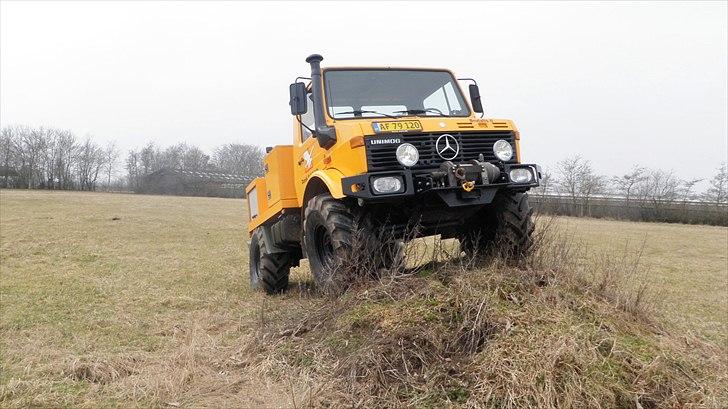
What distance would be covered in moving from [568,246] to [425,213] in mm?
1565

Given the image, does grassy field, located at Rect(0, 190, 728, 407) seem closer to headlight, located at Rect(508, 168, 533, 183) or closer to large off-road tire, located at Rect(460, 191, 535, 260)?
large off-road tire, located at Rect(460, 191, 535, 260)

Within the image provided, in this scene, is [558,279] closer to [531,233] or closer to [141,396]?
[531,233]

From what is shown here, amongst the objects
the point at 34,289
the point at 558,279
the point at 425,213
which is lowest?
the point at 34,289

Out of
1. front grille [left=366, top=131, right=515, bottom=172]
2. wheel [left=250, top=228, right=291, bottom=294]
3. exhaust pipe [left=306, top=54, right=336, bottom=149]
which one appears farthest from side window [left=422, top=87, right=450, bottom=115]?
wheel [left=250, top=228, right=291, bottom=294]

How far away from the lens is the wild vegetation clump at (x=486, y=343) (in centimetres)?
348

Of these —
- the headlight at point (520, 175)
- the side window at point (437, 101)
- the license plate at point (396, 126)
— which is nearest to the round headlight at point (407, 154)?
the license plate at point (396, 126)

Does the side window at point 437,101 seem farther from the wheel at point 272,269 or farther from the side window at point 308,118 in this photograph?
the wheel at point 272,269

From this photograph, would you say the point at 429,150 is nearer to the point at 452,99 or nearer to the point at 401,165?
the point at 401,165

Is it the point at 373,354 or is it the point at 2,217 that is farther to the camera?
the point at 2,217

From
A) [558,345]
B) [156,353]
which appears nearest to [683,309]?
[558,345]

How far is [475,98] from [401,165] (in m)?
2.23

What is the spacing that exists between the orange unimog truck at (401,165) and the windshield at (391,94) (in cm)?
1

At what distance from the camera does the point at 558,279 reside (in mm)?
4645

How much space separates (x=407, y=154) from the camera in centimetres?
504
